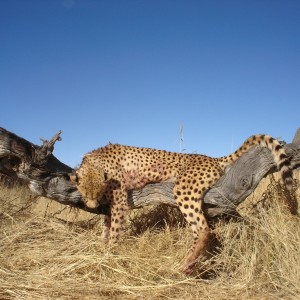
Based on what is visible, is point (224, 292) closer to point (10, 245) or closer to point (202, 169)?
point (202, 169)

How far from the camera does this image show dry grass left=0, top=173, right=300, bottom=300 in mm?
4105

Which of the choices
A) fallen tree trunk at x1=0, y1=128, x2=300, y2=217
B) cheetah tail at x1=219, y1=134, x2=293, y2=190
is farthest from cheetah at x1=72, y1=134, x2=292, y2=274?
fallen tree trunk at x1=0, y1=128, x2=300, y2=217

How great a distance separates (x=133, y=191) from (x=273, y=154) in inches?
83.7

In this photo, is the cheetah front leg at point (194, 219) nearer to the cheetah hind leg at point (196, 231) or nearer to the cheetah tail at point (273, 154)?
the cheetah hind leg at point (196, 231)

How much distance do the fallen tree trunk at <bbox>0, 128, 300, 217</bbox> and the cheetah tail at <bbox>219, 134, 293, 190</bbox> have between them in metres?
0.13

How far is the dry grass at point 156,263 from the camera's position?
4.11 metres

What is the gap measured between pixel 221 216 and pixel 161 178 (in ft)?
3.40

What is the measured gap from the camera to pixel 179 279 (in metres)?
4.46

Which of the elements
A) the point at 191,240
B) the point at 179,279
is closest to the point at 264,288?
the point at 179,279

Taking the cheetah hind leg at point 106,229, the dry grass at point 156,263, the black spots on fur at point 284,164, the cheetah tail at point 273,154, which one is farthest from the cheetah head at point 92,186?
the black spots on fur at point 284,164

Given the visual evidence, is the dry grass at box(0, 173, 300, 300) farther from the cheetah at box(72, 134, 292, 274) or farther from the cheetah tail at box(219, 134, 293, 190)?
the cheetah tail at box(219, 134, 293, 190)

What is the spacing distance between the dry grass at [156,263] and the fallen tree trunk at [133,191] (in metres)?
0.36

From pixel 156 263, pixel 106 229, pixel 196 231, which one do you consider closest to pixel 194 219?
pixel 196 231

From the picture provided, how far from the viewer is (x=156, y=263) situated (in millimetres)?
4906
